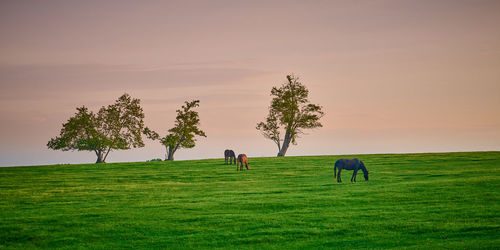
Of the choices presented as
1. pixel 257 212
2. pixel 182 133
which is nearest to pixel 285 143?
pixel 182 133

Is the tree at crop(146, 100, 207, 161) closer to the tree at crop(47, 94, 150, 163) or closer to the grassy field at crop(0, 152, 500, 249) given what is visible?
the tree at crop(47, 94, 150, 163)

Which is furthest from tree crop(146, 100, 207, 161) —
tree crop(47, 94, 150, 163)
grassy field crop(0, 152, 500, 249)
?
grassy field crop(0, 152, 500, 249)

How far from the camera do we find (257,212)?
23.4 meters

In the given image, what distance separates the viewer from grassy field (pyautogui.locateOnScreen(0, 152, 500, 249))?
719 inches

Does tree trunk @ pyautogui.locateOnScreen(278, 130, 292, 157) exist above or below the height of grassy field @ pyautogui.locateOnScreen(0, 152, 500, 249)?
above

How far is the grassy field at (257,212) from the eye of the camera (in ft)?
59.9

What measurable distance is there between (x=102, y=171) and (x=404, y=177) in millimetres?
29271

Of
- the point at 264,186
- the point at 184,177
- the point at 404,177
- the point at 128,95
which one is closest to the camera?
the point at 264,186

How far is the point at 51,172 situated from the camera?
157 feet

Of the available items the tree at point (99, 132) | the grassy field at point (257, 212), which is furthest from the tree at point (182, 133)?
the grassy field at point (257, 212)

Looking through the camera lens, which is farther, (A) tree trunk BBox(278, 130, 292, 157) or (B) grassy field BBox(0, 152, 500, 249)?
(A) tree trunk BBox(278, 130, 292, 157)

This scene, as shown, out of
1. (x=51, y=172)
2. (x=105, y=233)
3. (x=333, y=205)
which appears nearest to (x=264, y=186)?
(x=333, y=205)

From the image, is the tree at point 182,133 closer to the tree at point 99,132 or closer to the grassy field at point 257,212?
the tree at point 99,132

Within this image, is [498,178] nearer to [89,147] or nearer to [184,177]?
[184,177]
